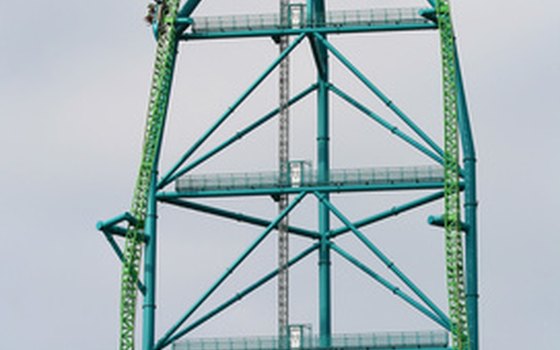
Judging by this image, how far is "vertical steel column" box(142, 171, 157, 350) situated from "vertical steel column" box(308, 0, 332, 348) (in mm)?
7650

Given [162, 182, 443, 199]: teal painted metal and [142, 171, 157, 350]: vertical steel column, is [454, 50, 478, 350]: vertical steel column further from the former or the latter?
[142, 171, 157, 350]: vertical steel column

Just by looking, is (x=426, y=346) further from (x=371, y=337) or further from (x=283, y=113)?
(x=283, y=113)

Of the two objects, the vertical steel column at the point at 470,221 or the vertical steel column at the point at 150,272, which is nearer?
the vertical steel column at the point at 150,272

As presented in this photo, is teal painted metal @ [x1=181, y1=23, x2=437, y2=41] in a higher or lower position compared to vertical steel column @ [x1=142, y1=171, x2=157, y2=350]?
higher

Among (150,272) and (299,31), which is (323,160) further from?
(150,272)

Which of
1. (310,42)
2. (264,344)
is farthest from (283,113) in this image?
(264,344)

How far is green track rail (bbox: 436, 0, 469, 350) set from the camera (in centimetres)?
13775

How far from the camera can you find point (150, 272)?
454 feet

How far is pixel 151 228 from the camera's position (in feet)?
458

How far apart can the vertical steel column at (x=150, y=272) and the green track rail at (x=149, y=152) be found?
3.97 ft

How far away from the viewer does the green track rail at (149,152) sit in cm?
14175

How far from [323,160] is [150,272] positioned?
32.7 ft

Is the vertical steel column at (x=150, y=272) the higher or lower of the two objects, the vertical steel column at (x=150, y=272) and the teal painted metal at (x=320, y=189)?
the lower

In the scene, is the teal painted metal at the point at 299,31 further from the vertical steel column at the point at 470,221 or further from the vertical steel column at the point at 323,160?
the vertical steel column at the point at 470,221
